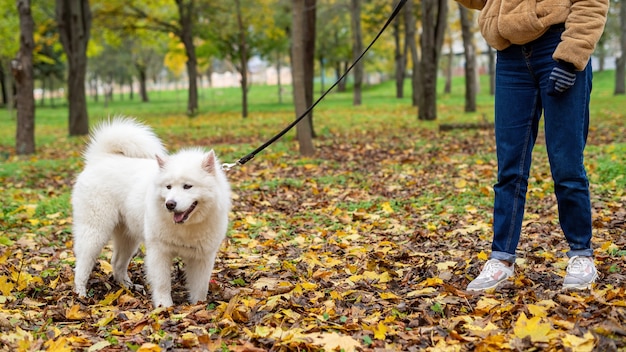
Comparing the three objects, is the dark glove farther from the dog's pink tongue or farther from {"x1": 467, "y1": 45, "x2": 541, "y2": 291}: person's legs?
the dog's pink tongue

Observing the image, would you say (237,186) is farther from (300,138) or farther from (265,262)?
(265,262)

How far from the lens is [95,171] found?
4.98 metres

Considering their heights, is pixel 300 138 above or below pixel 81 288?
above

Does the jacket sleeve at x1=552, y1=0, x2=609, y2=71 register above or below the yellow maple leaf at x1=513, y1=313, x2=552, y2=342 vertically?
above

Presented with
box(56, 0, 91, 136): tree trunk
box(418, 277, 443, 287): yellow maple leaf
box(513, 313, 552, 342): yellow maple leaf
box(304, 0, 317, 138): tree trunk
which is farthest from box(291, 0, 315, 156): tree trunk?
box(56, 0, 91, 136): tree trunk

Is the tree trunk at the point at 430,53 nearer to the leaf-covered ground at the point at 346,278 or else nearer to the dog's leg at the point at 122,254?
the leaf-covered ground at the point at 346,278

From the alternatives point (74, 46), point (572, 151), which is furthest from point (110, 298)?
point (74, 46)

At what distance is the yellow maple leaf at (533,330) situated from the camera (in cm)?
308

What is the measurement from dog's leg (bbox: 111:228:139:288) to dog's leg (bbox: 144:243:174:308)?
2.74 ft

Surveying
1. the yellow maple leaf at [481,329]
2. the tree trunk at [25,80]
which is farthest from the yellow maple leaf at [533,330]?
the tree trunk at [25,80]

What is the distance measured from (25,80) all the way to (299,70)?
21.1 feet

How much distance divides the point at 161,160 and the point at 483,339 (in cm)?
236

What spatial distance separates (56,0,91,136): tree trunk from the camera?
737 inches

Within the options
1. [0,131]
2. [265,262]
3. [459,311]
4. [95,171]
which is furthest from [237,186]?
[0,131]
